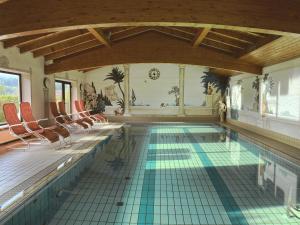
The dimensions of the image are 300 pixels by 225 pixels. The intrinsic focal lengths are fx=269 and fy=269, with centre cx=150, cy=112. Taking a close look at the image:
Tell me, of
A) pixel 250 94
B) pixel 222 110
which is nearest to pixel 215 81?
pixel 222 110

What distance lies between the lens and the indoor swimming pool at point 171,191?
317cm

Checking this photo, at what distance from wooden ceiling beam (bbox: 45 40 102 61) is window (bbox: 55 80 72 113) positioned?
2.09 m

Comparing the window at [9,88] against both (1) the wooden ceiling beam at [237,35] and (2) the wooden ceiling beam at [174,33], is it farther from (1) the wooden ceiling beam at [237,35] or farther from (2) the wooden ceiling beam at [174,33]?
(1) the wooden ceiling beam at [237,35]

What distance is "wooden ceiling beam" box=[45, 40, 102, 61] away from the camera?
849 centimetres

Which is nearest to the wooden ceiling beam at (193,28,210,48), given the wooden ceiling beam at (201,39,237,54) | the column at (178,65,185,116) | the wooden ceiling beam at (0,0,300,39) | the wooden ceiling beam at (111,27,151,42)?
the wooden ceiling beam at (201,39,237,54)

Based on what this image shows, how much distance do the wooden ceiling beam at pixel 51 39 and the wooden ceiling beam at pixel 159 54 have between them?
171 centimetres

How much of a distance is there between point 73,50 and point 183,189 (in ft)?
21.3

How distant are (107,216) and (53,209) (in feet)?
2.43

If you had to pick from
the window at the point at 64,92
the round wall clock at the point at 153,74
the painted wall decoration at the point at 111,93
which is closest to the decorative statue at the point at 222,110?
the round wall clock at the point at 153,74

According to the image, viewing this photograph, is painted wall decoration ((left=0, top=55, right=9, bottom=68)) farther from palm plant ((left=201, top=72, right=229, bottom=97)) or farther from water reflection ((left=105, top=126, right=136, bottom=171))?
palm plant ((left=201, top=72, right=229, bottom=97))

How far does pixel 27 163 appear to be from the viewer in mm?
5043

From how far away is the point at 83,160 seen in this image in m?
5.46

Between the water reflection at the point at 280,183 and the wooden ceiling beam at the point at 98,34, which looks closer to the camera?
the water reflection at the point at 280,183

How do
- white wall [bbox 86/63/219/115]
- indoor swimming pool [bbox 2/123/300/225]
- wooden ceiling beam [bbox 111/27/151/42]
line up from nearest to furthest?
1. indoor swimming pool [bbox 2/123/300/225]
2. wooden ceiling beam [bbox 111/27/151/42]
3. white wall [bbox 86/63/219/115]
